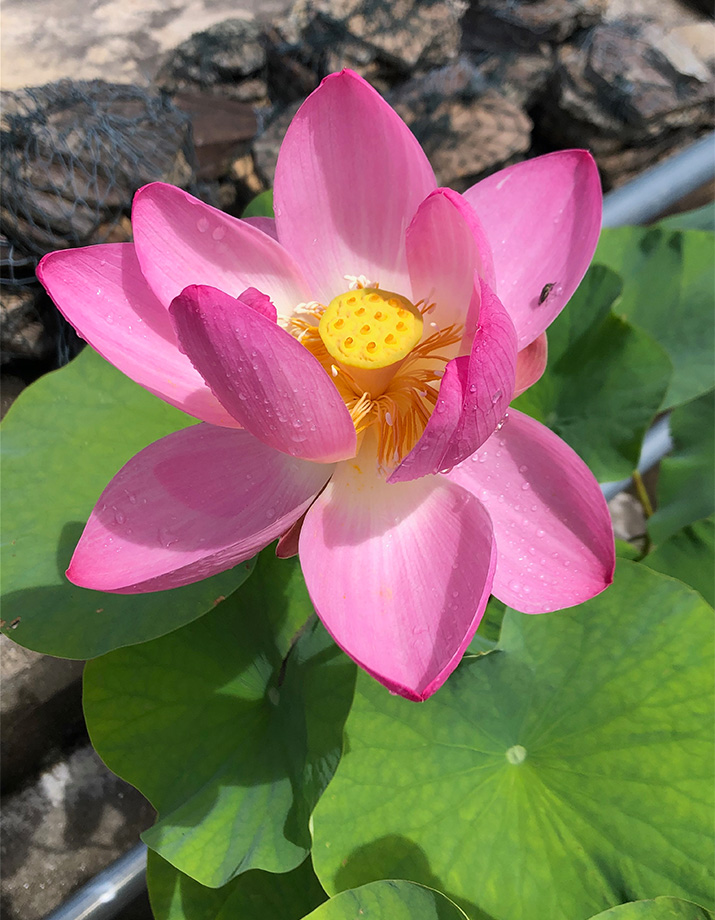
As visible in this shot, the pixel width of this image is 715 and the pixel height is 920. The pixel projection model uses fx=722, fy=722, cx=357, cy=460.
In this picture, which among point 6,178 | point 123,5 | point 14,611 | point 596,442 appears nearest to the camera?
point 14,611

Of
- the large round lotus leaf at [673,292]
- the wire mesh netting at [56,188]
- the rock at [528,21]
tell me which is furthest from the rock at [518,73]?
the large round lotus leaf at [673,292]

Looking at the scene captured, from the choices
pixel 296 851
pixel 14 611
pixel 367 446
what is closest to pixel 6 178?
pixel 14 611

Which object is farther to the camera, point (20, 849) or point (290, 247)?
point (20, 849)

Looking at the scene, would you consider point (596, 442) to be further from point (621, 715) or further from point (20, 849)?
point (20, 849)

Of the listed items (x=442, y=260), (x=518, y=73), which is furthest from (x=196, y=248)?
(x=518, y=73)

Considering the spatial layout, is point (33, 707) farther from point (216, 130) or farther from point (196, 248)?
point (216, 130)

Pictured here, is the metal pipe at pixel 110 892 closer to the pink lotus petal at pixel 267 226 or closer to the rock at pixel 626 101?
the pink lotus petal at pixel 267 226
